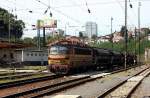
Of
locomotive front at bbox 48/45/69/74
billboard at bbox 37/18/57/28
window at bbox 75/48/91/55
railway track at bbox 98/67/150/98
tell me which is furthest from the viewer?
billboard at bbox 37/18/57/28

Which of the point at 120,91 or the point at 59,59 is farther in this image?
the point at 59,59

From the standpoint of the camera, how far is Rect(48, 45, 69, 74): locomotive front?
123 feet

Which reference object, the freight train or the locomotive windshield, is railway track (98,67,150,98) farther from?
the locomotive windshield

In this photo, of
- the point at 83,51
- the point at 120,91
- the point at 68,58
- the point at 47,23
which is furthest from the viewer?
the point at 47,23

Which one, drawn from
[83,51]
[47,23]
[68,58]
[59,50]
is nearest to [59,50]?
[59,50]

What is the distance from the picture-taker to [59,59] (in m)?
37.8

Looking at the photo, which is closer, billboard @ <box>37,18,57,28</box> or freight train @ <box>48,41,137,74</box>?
freight train @ <box>48,41,137,74</box>

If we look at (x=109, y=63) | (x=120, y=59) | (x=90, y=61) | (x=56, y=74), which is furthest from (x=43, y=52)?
(x=56, y=74)

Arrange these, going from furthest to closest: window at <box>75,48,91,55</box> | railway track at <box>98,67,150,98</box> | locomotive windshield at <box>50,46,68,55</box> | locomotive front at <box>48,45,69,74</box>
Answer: window at <box>75,48,91,55</box> < locomotive windshield at <box>50,46,68,55</box> < locomotive front at <box>48,45,69,74</box> < railway track at <box>98,67,150,98</box>

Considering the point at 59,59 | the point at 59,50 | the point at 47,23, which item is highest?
the point at 47,23

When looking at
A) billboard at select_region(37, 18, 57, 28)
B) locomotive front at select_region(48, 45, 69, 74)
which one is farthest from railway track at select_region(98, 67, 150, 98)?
billboard at select_region(37, 18, 57, 28)

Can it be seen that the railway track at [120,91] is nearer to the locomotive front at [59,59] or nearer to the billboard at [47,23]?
the locomotive front at [59,59]

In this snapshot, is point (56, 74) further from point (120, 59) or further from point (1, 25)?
point (1, 25)

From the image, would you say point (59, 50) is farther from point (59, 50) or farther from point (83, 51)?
point (83, 51)
